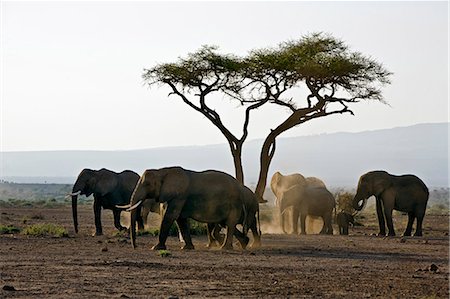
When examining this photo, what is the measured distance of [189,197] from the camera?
2538 centimetres

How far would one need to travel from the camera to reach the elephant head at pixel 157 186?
2494 cm

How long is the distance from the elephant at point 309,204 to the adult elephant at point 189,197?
10.9 meters

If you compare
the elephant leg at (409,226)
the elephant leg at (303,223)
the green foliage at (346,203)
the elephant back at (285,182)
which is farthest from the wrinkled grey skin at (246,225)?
the green foliage at (346,203)

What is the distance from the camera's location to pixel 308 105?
40250 mm

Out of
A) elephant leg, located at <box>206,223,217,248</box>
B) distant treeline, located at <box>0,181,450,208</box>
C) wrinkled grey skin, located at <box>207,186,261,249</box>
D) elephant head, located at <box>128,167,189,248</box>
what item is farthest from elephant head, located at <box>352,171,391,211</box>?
distant treeline, located at <box>0,181,450,208</box>

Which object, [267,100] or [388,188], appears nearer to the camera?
[388,188]

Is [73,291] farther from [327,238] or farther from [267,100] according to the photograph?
[267,100]

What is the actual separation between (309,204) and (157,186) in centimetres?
1253

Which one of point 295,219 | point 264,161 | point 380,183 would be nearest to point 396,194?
point 380,183

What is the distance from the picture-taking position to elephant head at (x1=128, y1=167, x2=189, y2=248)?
81.8 feet

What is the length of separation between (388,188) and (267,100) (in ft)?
24.0

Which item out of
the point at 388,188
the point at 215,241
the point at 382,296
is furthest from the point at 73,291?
the point at 388,188

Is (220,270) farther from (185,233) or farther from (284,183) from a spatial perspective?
(284,183)

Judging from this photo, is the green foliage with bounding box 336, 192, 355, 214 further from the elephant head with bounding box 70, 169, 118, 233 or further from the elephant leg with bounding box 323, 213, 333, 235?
the elephant head with bounding box 70, 169, 118, 233
